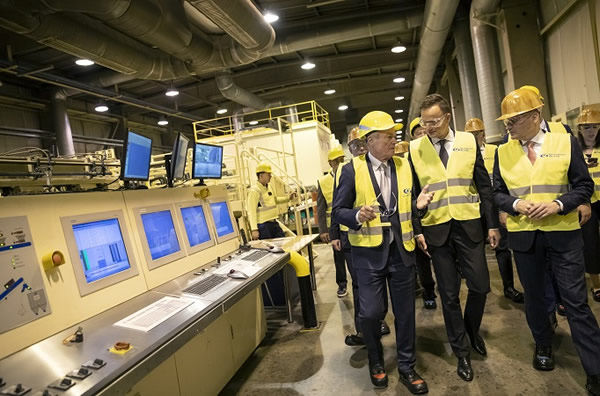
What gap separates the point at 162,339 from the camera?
64.1 inches

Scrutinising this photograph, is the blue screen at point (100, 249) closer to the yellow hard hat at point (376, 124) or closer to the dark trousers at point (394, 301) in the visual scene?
the dark trousers at point (394, 301)

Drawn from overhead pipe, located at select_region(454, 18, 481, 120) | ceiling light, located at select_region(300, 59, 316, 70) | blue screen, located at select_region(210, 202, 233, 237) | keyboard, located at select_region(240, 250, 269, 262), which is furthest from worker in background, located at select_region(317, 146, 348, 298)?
ceiling light, located at select_region(300, 59, 316, 70)

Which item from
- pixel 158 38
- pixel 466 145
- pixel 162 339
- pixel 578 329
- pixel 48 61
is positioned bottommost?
pixel 578 329

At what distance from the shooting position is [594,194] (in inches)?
129

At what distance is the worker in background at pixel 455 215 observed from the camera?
8.16 ft

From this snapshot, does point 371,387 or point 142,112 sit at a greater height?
point 142,112

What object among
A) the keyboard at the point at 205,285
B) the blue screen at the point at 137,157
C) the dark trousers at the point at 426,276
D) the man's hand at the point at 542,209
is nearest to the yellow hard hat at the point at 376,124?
the man's hand at the point at 542,209

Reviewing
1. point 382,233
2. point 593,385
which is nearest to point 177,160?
point 382,233

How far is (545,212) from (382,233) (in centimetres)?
91

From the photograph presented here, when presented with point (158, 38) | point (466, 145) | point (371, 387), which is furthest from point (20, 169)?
point (466, 145)

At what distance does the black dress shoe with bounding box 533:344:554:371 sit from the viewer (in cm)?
247

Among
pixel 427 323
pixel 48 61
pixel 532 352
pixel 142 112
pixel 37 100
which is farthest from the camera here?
pixel 142 112

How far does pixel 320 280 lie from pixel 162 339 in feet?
13.4

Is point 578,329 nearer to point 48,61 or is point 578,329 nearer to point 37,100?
point 48,61
